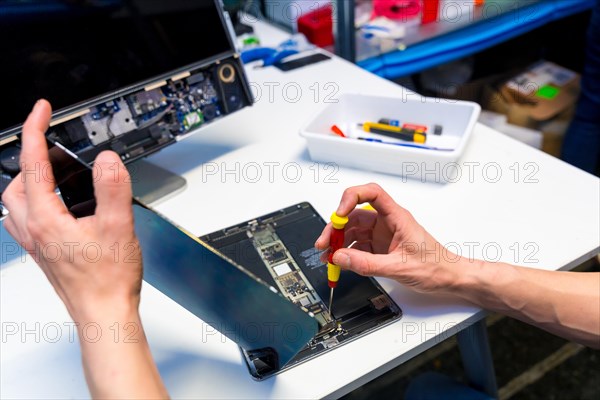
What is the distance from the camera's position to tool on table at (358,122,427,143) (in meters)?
0.98

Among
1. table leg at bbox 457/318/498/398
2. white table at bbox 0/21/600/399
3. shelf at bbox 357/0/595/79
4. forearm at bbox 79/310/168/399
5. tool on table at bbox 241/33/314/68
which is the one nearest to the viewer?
forearm at bbox 79/310/168/399

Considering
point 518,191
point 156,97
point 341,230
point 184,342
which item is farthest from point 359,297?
point 156,97

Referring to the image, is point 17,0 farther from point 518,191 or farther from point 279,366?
point 518,191

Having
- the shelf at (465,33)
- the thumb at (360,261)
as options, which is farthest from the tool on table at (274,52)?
the thumb at (360,261)

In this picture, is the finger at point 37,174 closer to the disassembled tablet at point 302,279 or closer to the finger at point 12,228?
the finger at point 12,228

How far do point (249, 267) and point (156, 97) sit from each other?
40cm

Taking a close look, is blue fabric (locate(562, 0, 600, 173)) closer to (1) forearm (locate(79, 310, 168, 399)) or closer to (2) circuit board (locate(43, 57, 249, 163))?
(2) circuit board (locate(43, 57, 249, 163))

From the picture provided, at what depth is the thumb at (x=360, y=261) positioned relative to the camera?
63cm

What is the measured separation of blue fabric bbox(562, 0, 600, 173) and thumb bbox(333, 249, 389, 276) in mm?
1402

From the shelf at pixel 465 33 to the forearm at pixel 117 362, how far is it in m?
1.26

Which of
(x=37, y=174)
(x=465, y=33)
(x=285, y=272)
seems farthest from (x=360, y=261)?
(x=465, y=33)

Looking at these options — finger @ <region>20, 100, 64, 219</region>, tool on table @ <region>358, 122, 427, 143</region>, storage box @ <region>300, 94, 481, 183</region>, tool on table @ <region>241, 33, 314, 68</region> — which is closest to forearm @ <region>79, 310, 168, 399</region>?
finger @ <region>20, 100, 64, 219</region>

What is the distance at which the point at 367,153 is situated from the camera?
91 cm

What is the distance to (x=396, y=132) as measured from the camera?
0.99 meters
